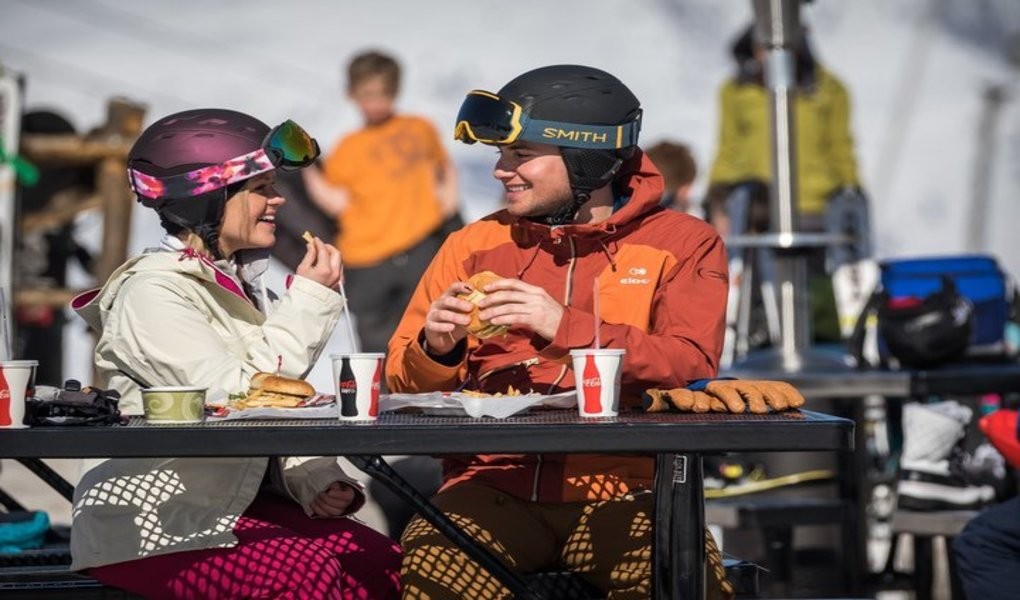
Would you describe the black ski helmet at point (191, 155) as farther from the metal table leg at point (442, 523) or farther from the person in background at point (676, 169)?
the person in background at point (676, 169)

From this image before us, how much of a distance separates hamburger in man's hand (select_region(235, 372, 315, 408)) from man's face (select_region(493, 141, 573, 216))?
2.52 ft

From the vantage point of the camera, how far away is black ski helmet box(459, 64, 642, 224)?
3.58m

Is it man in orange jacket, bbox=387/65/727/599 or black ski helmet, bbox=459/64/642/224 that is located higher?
black ski helmet, bbox=459/64/642/224

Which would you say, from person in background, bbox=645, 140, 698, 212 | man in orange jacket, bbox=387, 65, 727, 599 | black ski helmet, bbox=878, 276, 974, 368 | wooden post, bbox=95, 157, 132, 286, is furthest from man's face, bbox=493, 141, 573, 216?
wooden post, bbox=95, 157, 132, 286

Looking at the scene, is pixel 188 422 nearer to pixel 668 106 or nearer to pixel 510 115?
pixel 510 115

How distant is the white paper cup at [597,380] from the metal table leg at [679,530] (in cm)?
14

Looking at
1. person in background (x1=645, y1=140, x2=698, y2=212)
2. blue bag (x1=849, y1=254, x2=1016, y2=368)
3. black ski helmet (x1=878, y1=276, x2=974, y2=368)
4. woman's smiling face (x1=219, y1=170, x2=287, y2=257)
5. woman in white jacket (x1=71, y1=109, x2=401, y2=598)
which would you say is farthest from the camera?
person in background (x1=645, y1=140, x2=698, y2=212)

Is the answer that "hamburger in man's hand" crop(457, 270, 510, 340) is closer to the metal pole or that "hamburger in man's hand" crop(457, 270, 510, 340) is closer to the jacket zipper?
the jacket zipper

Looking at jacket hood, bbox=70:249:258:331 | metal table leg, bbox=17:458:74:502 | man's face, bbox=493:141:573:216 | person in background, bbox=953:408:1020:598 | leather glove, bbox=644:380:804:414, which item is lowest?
person in background, bbox=953:408:1020:598

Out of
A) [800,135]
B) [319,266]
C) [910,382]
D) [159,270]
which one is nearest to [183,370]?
[159,270]

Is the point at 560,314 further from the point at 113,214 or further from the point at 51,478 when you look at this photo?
the point at 113,214

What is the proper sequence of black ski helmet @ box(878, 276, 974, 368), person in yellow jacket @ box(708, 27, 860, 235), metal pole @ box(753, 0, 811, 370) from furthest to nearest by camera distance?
1. person in yellow jacket @ box(708, 27, 860, 235)
2. metal pole @ box(753, 0, 811, 370)
3. black ski helmet @ box(878, 276, 974, 368)

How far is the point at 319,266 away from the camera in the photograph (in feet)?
10.9

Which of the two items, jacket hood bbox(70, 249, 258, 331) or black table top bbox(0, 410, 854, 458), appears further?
jacket hood bbox(70, 249, 258, 331)
